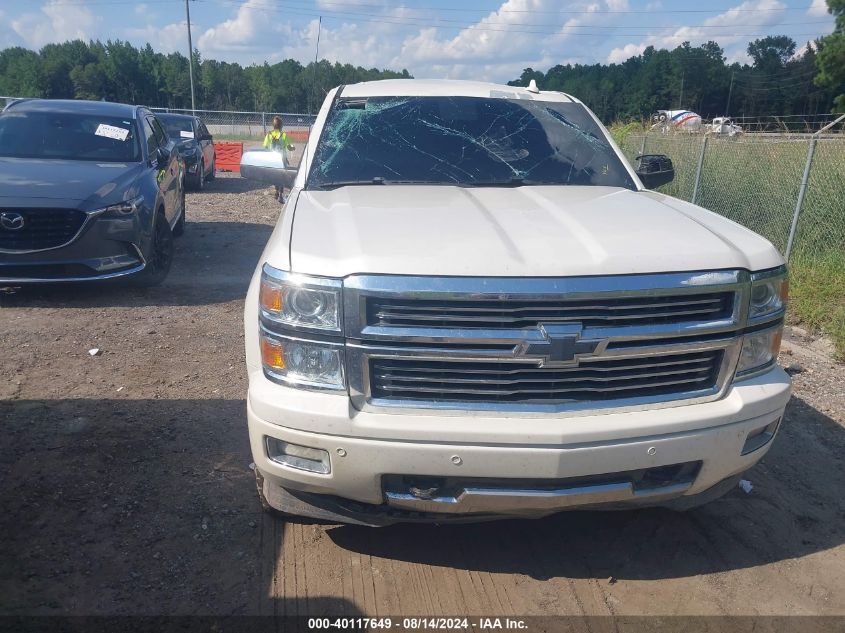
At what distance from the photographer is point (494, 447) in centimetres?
250

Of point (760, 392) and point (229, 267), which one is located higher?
point (760, 392)

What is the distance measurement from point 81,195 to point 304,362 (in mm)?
4755

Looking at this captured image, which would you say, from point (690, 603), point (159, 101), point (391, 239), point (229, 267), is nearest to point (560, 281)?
point (391, 239)

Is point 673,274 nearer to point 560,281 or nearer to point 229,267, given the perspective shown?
point 560,281

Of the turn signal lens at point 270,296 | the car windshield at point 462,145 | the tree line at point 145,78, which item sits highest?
the car windshield at point 462,145

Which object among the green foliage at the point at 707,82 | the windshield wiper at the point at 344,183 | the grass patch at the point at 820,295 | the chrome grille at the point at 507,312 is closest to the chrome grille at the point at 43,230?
the windshield wiper at the point at 344,183

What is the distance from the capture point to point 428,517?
108 inches

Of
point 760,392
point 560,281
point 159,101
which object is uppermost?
point 560,281

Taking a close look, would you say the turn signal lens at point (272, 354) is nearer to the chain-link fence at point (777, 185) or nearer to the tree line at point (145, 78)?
the chain-link fence at point (777, 185)

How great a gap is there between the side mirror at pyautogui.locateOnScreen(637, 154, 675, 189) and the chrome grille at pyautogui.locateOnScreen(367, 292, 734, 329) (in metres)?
2.15

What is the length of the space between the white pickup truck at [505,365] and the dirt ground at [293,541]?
365 millimetres

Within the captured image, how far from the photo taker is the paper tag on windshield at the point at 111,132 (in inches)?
300

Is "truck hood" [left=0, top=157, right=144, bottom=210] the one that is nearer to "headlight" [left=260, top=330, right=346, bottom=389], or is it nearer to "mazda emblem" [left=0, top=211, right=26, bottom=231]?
"mazda emblem" [left=0, top=211, right=26, bottom=231]

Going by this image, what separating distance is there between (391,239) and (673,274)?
1045 mm
